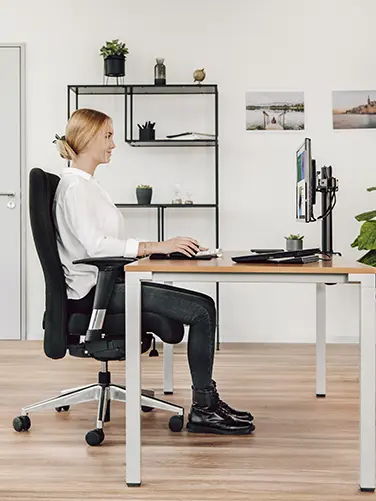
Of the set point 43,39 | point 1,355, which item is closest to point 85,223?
point 1,355

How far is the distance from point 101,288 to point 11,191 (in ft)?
9.51

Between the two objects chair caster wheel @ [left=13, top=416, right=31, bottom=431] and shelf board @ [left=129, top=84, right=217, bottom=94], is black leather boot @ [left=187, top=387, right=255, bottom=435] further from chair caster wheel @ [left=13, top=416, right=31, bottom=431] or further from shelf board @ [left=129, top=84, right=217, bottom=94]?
shelf board @ [left=129, top=84, right=217, bottom=94]

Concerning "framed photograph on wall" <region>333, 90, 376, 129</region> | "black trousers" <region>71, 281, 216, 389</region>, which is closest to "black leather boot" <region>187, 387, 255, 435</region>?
"black trousers" <region>71, 281, 216, 389</region>

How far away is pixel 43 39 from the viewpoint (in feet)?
17.6

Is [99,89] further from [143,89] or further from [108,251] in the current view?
[108,251]

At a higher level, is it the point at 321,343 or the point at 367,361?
the point at 367,361

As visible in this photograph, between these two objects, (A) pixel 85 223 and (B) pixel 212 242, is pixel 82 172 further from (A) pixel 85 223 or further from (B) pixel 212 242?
(B) pixel 212 242

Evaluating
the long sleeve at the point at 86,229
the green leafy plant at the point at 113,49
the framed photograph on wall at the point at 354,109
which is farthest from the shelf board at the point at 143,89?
the long sleeve at the point at 86,229

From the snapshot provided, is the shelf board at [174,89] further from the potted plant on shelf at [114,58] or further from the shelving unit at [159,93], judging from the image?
the potted plant on shelf at [114,58]

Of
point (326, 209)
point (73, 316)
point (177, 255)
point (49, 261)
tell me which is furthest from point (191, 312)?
point (326, 209)

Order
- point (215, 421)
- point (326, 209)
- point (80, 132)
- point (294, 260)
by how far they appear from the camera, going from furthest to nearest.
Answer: point (326, 209), point (80, 132), point (215, 421), point (294, 260)

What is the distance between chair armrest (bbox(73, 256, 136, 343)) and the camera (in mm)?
2672

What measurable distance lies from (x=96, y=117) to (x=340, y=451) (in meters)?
1.61

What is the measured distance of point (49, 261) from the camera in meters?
2.79
